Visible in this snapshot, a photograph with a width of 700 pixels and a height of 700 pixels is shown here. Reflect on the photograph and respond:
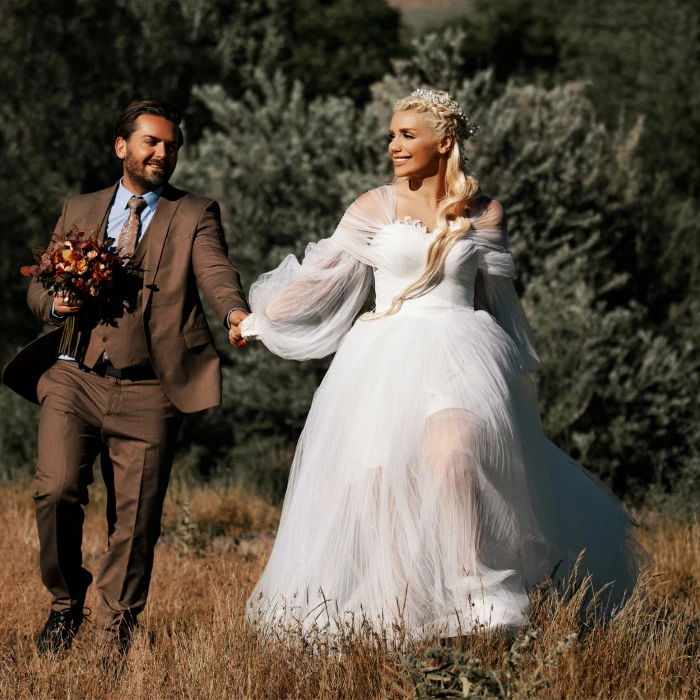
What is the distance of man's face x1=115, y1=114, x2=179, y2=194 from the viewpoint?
18.4 ft

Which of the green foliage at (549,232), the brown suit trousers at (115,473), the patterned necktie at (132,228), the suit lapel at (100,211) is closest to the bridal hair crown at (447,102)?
the patterned necktie at (132,228)

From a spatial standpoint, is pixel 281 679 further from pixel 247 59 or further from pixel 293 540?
pixel 247 59

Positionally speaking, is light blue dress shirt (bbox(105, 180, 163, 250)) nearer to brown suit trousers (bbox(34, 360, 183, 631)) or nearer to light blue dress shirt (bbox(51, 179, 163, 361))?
light blue dress shirt (bbox(51, 179, 163, 361))

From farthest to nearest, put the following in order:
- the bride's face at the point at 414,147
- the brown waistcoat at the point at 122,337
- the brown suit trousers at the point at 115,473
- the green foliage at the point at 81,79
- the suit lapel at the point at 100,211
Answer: the green foliage at the point at 81,79 < the suit lapel at the point at 100,211 < the bride's face at the point at 414,147 < the brown waistcoat at the point at 122,337 < the brown suit trousers at the point at 115,473

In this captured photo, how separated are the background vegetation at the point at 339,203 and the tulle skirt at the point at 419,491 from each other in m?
5.11

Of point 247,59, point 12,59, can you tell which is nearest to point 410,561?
point 12,59

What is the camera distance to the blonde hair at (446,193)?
5.41m

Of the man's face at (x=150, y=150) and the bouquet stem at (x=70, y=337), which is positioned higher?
the man's face at (x=150, y=150)

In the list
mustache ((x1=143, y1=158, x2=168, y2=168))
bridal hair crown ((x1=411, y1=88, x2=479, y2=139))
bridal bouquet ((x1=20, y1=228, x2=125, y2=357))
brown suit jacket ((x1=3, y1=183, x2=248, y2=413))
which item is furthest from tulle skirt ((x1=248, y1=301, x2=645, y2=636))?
mustache ((x1=143, y1=158, x2=168, y2=168))

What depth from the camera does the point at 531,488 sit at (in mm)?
5238

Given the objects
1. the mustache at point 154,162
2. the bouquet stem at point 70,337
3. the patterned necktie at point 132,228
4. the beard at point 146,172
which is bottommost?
the bouquet stem at point 70,337

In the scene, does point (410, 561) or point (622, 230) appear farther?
point (622, 230)

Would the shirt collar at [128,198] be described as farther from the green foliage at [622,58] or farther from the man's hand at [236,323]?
the green foliage at [622,58]

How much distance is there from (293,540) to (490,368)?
3.77 ft
